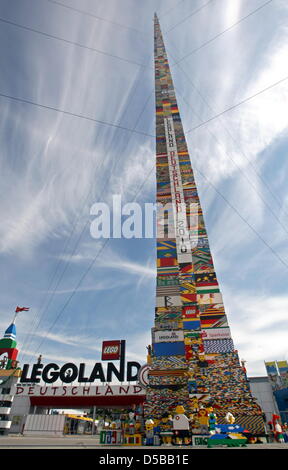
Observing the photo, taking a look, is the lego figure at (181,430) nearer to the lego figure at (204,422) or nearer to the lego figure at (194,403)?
the lego figure at (204,422)

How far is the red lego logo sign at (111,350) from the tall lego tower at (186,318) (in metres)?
14.5

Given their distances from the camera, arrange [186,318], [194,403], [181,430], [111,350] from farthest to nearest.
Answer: [111,350] < [186,318] < [194,403] < [181,430]

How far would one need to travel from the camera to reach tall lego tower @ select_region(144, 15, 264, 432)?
46.8 feet

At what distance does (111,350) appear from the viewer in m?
30.2

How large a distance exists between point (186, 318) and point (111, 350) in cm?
1665

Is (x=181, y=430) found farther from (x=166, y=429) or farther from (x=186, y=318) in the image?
(x=186, y=318)

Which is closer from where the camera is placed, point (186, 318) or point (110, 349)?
point (186, 318)

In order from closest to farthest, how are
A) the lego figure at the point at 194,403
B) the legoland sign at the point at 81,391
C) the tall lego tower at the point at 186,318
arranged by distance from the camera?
the lego figure at the point at 194,403 → the tall lego tower at the point at 186,318 → the legoland sign at the point at 81,391

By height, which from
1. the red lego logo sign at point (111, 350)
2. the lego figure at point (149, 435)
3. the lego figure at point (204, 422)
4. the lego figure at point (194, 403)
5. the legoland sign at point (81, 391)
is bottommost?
the lego figure at point (149, 435)

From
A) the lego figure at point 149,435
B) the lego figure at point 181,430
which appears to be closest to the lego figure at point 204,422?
the lego figure at point 181,430

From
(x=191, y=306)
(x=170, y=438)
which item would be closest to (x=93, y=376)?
(x=191, y=306)

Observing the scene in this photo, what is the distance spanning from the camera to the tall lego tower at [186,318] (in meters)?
14.3

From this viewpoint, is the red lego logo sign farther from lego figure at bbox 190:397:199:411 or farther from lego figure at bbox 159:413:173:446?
lego figure at bbox 190:397:199:411

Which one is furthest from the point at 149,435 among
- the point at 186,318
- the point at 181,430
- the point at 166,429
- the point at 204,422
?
the point at 186,318
